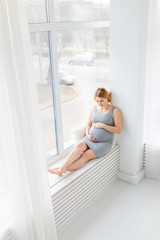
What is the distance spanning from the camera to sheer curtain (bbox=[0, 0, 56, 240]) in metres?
1.36

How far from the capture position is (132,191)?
2.67 metres

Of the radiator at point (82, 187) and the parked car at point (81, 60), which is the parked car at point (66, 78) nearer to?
the parked car at point (81, 60)

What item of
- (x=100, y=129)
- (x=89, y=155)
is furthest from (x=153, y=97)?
(x=89, y=155)

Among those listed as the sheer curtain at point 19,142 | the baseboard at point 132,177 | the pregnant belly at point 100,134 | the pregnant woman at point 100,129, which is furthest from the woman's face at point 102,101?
the sheer curtain at point 19,142

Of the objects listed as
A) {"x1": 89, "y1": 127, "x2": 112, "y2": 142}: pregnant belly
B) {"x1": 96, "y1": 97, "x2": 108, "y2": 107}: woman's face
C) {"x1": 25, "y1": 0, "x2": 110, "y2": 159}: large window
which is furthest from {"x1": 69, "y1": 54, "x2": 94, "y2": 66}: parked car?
{"x1": 89, "y1": 127, "x2": 112, "y2": 142}: pregnant belly

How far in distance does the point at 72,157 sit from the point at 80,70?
889mm

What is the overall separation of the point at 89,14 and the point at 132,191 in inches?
71.6

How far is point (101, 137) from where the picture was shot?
253cm

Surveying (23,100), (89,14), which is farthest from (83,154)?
(89,14)

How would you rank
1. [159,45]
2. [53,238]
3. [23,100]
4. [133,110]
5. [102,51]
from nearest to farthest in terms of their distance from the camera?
[23,100] → [53,238] → [159,45] → [133,110] → [102,51]

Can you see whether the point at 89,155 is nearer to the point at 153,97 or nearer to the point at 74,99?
the point at 74,99

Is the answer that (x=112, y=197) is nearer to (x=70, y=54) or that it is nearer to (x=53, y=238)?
(x=53, y=238)

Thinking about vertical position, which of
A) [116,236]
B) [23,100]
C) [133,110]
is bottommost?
[116,236]

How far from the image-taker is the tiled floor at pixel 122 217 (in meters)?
2.15
